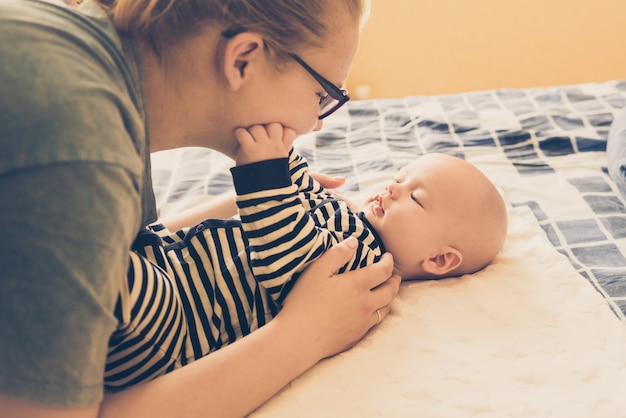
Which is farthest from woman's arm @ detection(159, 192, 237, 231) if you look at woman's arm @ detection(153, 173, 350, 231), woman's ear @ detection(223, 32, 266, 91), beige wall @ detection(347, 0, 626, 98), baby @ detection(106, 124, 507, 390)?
beige wall @ detection(347, 0, 626, 98)

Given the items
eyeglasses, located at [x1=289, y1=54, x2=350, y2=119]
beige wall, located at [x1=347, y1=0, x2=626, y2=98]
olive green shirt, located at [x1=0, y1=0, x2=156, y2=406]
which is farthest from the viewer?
beige wall, located at [x1=347, y1=0, x2=626, y2=98]

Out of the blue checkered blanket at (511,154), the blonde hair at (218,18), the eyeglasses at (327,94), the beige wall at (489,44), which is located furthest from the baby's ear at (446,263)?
the beige wall at (489,44)

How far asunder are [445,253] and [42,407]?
0.83m

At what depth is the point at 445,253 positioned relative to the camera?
1.25 meters

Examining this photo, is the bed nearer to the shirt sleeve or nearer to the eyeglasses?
the shirt sleeve

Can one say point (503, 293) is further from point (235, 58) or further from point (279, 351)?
point (235, 58)

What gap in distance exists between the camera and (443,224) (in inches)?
49.1

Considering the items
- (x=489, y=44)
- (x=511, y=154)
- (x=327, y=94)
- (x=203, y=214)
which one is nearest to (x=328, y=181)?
(x=203, y=214)

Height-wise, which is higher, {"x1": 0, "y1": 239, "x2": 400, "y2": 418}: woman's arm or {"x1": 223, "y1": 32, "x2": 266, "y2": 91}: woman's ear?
{"x1": 223, "y1": 32, "x2": 266, "y2": 91}: woman's ear

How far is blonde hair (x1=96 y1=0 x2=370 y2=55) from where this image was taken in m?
0.85

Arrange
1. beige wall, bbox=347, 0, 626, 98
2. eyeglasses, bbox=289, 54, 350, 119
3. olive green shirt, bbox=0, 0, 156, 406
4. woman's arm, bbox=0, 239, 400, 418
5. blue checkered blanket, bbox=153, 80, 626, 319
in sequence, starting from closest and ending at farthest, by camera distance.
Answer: olive green shirt, bbox=0, 0, 156, 406 < woman's arm, bbox=0, 239, 400, 418 < eyeglasses, bbox=289, 54, 350, 119 < blue checkered blanket, bbox=153, 80, 626, 319 < beige wall, bbox=347, 0, 626, 98

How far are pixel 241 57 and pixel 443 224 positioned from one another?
58cm

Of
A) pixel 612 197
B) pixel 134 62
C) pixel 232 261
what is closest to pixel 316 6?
pixel 134 62

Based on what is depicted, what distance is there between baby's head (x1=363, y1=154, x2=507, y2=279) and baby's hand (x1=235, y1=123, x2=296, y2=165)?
0.36m
